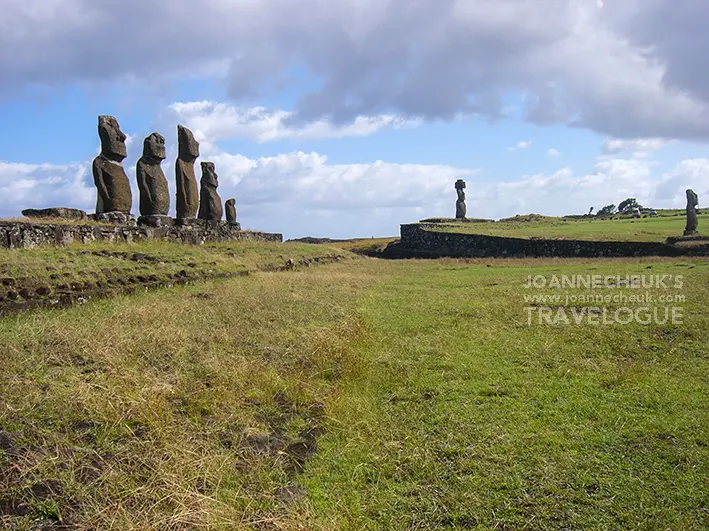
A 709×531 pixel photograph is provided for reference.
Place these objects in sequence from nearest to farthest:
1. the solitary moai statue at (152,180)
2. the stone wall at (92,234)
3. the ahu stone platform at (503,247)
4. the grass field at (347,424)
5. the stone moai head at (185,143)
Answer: the grass field at (347,424) < the stone wall at (92,234) < the solitary moai statue at (152,180) < the stone moai head at (185,143) < the ahu stone platform at (503,247)

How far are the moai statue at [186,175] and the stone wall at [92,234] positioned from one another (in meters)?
0.80

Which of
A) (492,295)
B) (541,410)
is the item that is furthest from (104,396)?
(492,295)

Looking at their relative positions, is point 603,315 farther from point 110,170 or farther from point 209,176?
point 209,176

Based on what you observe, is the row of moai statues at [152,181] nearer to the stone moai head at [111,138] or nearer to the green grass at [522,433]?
the stone moai head at [111,138]

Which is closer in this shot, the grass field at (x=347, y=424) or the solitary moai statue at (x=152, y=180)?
the grass field at (x=347, y=424)

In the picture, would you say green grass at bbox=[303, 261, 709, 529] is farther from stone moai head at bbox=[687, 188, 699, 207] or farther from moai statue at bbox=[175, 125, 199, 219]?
stone moai head at bbox=[687, 188, 699, 207]

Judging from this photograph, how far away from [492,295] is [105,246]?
8.99m

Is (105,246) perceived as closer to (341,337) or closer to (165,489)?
(341,337)

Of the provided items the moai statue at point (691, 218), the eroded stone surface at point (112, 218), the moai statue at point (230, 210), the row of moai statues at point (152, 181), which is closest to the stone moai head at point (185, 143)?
the row of moai statues at point (152, 181)

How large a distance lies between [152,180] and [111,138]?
6.81 ft

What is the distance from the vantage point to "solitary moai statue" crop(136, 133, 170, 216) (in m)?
18.0

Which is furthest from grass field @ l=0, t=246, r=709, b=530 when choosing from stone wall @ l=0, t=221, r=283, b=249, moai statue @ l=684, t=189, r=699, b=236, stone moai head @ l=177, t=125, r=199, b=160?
moai statue @ l=684, t=189, r=699, b=236

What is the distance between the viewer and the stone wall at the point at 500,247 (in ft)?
87.4

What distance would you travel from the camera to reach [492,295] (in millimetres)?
11969
